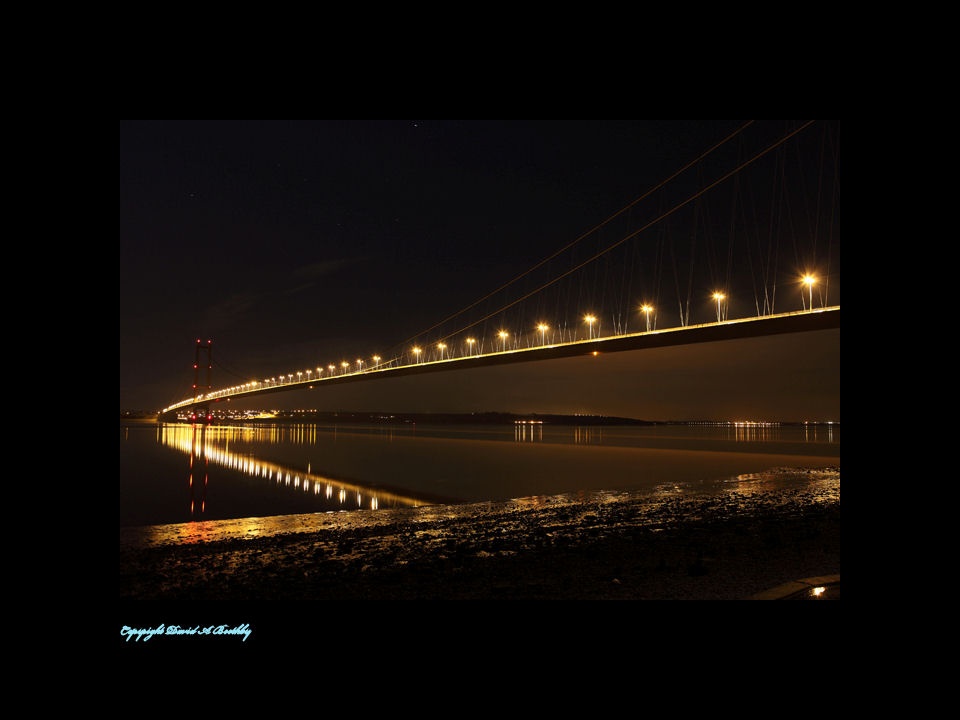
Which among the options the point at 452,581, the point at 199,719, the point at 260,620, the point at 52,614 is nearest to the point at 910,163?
the point at 260,620

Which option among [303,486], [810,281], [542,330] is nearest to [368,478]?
[303,486]

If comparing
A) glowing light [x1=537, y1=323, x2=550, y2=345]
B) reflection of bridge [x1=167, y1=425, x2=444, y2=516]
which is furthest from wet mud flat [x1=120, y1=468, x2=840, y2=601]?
glowing light [x1=537, y1=323, x2=550, y2=345]

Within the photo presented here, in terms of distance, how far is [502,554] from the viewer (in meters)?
6.85

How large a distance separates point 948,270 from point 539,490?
1332cm

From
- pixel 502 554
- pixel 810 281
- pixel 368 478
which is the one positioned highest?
pixel 810 281

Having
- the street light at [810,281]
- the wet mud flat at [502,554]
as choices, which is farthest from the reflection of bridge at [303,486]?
the street light at [810,281]

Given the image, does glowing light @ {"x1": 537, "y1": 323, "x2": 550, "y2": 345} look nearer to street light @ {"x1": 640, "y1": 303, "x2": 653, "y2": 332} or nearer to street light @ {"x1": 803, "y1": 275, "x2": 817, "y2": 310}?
street light @ {"x1": 640, "y1": 303, "x2": 653, "y2": 332}

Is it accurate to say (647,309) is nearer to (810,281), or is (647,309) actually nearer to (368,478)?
(810,281)

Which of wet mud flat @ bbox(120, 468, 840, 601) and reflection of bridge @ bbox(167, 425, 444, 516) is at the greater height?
wet mud flat @ bbox(120, 468, 840, 601)

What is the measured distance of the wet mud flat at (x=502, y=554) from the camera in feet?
17.6

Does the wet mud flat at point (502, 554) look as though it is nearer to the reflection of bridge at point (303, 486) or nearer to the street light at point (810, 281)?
the reflection of bridge at point (303, 486)

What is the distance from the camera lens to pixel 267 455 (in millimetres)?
26750

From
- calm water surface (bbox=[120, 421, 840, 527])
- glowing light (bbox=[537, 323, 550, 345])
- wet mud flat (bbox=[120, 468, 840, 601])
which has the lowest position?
calm water surface (bbox=[120, 421, 840, 527])

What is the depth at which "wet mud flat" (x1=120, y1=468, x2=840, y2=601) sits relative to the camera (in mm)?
5367
